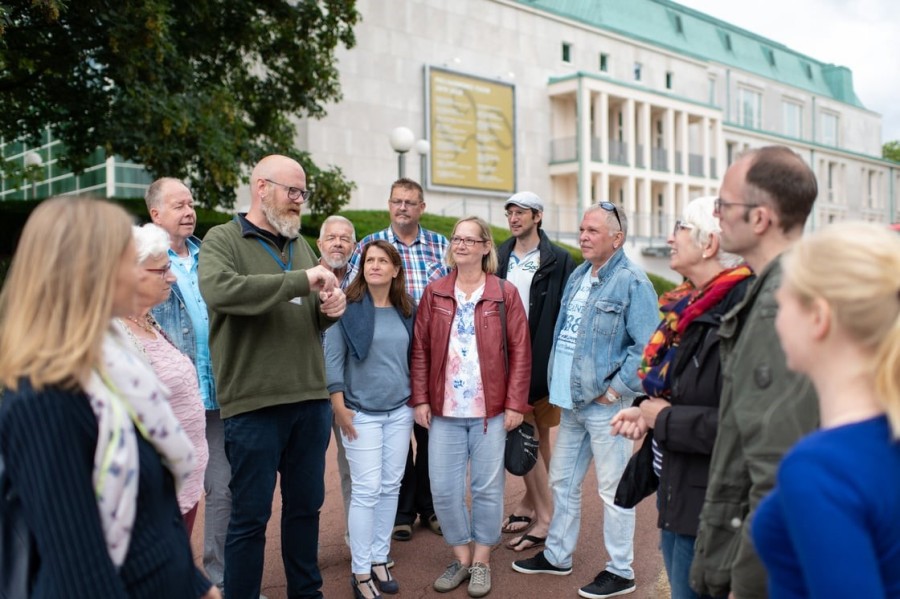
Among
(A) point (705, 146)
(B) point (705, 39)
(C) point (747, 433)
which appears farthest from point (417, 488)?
(B) point (705, 39)

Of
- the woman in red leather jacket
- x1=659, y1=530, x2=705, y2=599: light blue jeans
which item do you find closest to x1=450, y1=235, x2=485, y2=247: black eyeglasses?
the woman in red leather jacket

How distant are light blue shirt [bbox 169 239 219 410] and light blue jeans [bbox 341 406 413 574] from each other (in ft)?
2.92

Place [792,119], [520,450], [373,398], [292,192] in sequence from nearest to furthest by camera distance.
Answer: [292,192] → [373,398] → [520,450] → [792,119]

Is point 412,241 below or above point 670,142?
below

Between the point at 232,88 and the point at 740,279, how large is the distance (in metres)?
15.0

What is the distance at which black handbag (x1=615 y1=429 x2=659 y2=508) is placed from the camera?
3295 mm

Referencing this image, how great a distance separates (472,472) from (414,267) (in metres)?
1.73

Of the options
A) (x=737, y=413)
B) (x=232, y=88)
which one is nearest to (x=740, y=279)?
(x=737, y=413)

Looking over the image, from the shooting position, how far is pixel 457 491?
489 centimetres

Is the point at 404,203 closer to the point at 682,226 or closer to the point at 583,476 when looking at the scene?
the point at 583,476

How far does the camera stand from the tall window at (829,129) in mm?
57500

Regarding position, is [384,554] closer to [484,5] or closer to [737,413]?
[737,413]

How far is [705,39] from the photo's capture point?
1855 inches

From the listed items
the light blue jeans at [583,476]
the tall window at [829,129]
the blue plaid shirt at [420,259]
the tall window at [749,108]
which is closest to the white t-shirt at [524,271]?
the blue plaid shirt at [420,259]
